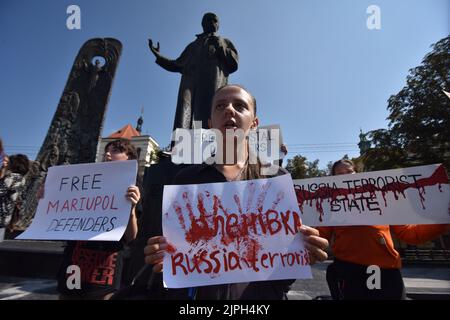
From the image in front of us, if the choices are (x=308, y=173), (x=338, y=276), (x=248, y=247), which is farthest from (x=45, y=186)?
(x=308, y=173)

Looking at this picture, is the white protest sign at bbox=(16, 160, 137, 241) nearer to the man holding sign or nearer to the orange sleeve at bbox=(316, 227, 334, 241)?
the man holding sign

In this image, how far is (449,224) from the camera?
1.70 m

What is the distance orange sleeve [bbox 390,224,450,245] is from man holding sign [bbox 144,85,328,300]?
4.10ft

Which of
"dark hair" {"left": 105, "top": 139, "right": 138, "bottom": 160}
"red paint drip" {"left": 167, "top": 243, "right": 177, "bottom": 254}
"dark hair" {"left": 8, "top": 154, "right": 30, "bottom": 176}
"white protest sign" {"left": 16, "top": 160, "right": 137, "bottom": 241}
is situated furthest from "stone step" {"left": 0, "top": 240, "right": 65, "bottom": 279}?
"red paint drip" {"left": 167, "top": 243, "right": 177, "bottom": 254}

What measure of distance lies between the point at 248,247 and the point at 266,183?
31cm

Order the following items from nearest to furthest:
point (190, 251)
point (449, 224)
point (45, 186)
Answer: point (190, 251) → point (449, 224) → point (45, 186)

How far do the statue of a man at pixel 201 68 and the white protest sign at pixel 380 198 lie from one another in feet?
11.6

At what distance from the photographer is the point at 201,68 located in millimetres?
5805

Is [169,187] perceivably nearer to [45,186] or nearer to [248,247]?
[248,247]

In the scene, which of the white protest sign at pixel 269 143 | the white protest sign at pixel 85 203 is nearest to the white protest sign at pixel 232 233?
the white protest sign at pixel 85 203

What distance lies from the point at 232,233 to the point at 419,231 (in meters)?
1.58

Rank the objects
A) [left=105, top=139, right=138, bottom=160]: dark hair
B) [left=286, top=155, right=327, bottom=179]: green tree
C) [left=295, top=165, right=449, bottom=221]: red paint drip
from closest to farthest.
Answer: [left=295, top=165, right=449, bottom=221]: red paint drip < [left=105, top=139, right=138, bottom=160]: dark hair < [left=286, top=155, right=327, bottom=179]: green tree

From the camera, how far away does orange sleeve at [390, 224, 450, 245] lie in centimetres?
169

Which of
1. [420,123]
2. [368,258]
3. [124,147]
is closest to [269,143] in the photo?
[368,258]
